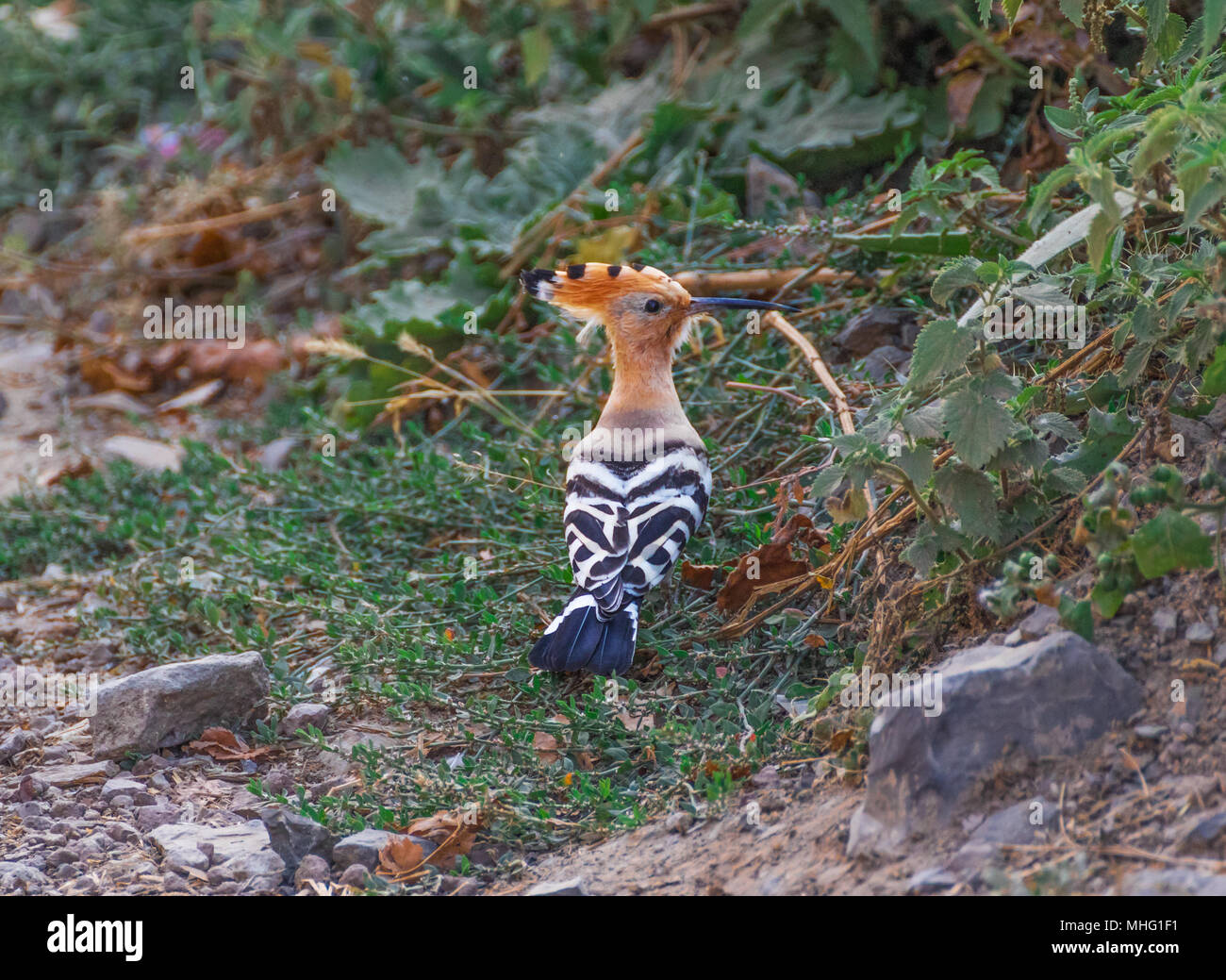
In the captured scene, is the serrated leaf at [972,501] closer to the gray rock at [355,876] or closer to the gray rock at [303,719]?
the gray rock at [355,876]

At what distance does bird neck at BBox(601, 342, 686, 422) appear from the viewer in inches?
156

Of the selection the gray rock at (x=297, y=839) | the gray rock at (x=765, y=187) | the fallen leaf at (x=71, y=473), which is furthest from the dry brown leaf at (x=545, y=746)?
the fallen leaf at (x=71, y=473)

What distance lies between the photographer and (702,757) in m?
2.94

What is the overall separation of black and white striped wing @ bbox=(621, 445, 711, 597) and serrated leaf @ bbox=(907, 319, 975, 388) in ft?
3.23

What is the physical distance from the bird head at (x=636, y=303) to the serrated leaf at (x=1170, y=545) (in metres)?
1.75

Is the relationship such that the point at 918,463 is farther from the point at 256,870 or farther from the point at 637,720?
the point at 256,870

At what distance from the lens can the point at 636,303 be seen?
402cm

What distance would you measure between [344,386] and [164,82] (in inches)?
153

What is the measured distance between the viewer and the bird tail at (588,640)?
3.32 meters

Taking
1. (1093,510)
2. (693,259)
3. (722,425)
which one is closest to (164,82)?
(693,259)

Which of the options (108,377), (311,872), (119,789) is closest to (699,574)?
(311,872)

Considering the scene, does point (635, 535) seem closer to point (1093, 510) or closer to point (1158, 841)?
point (1093, 510)

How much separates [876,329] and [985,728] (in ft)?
7.10

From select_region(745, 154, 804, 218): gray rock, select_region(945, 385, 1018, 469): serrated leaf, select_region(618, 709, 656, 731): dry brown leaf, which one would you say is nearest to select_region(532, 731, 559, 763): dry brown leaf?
select_region(618, 709, 656, 731): dry brown leaf
